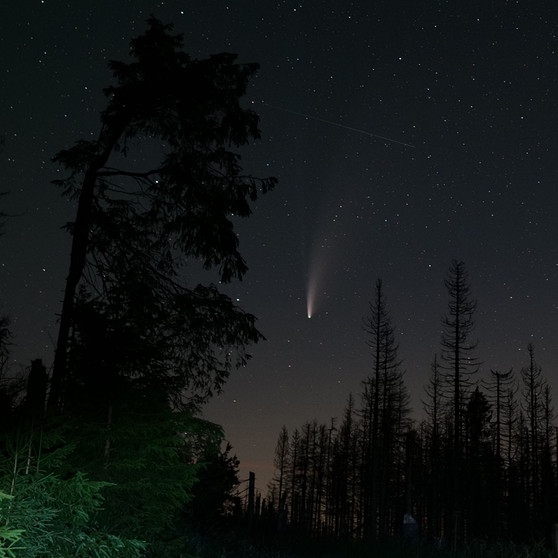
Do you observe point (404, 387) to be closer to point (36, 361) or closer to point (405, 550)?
point (405, 550)

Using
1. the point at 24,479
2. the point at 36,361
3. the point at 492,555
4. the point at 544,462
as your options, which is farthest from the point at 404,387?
the point at 24,479

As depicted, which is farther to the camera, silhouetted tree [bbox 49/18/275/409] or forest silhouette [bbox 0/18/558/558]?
silhouetted tree [bbox 49/18/275/409]

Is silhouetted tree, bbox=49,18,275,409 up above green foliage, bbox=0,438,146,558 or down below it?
above

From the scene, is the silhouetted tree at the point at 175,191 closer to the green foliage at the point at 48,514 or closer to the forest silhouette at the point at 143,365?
the forest silhouette at the point at 143,365

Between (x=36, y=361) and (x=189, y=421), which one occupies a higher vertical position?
(x=36, y=361)

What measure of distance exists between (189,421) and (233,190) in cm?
628

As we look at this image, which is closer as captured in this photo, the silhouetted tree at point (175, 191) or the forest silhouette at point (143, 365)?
the forest silhouette at point (143, 365)

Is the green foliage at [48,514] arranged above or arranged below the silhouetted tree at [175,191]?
below

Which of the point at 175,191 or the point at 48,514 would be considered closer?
the point at 48,514

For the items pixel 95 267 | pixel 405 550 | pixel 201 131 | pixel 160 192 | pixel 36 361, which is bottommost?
pixel 405 550

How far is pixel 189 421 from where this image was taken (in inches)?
304

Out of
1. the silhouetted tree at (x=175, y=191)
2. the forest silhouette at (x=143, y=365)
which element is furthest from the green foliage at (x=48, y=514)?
the silhouetted tree at (x=175, y=191)

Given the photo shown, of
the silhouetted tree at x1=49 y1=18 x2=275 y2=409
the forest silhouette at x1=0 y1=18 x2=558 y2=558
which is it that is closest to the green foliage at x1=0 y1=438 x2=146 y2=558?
the forest silhouette at x1=0 y1=18 x2=558 y2=558

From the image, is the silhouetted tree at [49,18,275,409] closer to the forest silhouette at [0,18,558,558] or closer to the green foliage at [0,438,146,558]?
the forest silhouette at [0,18,558,558]
